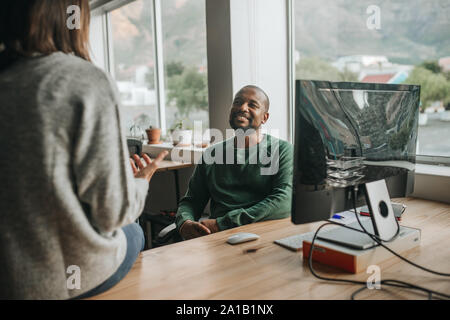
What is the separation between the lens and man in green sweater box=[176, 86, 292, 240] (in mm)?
1800

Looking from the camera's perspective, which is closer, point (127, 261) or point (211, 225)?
point (127, 261)

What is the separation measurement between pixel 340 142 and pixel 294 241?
0.37 meters

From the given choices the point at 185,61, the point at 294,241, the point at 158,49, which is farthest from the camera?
the point at 158,49

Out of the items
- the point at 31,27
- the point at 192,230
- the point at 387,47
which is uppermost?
the point at 387,47

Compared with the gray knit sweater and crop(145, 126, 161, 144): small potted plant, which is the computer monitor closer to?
the gray knit sweater

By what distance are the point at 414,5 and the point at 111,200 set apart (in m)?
2.07

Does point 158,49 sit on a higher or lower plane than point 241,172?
higher

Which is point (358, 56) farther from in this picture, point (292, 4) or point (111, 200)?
point (111, 200)

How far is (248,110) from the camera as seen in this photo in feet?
6.50

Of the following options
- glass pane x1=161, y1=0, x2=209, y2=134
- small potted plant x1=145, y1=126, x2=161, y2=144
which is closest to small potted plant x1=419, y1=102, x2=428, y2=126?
glass pane x1=161, y1=0, x2=209, y2=134

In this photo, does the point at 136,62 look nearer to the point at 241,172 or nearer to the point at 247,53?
the point at 247,53

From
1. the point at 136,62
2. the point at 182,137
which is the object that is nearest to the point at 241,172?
the point at 182,137

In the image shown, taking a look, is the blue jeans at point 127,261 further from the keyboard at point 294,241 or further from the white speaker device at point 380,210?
the white speaker device at point 380,210

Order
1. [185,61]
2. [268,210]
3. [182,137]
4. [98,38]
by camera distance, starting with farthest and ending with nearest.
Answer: [98,38], [185,61], [182,137], [268,210]
